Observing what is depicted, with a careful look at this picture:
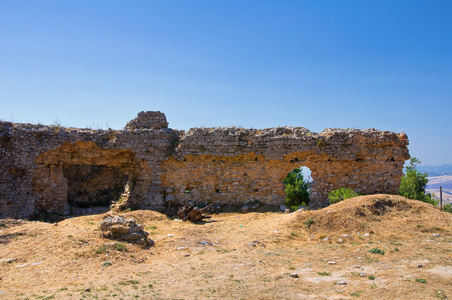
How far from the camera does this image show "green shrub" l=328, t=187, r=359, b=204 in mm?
11941

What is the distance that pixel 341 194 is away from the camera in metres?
12.3

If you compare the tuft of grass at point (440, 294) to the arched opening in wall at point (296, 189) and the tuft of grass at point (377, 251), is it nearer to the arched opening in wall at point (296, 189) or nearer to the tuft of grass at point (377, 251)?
the tuft of grass at point (377, 251)

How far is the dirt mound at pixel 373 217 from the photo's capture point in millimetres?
9305

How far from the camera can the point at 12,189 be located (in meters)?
12.5

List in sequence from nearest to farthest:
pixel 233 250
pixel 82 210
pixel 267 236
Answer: pixel 233 250, pixel 267 236, pixel 82 210

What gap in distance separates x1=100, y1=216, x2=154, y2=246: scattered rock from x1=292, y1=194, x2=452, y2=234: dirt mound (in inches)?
163

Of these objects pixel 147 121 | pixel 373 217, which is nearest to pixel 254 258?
pixel 373 217

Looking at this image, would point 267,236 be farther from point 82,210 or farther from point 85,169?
point 85,169

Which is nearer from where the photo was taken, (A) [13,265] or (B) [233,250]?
(A) [13,265]

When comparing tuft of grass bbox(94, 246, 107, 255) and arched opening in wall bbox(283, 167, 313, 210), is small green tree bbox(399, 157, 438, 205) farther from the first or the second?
tuft of grass bbox(94, 246, 107, 255)

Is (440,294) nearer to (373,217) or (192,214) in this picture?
(373,217)

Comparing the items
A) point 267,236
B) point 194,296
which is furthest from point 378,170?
point 194,296

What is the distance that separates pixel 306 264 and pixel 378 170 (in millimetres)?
7388

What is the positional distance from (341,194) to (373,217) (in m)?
2.51
